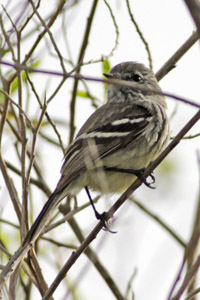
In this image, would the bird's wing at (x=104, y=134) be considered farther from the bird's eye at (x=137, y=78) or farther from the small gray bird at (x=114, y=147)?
the bird's eye at (x=137, y=78)

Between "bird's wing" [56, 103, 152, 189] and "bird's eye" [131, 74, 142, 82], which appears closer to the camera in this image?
"bird's wing" [56, 103, 152, 189]

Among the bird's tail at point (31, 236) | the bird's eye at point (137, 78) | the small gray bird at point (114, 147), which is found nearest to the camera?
the bird's tail at point (31, 236)

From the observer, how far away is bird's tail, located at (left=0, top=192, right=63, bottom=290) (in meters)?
3.70

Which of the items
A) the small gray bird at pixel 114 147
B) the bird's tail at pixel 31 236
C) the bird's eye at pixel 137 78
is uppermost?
the bird's eye at pixel 137 78

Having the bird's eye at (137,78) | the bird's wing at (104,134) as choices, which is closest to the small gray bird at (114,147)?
the bird's wing at (104,134)

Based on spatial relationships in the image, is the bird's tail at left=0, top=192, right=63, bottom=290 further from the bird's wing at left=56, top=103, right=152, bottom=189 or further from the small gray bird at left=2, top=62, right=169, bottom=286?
the bird's wing at left=56, top=103, right=152, bottom=189

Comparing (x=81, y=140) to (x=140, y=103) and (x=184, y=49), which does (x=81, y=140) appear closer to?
(x=140, y=103)

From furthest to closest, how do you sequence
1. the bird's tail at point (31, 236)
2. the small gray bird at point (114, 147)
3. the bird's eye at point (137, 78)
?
the bird's eye at point (137, 78)
the small gray bird at point (114, 147)
the bird's tail at point (31, 236)

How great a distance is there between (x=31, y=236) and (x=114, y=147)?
1.67 m

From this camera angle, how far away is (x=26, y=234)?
4.58 metres

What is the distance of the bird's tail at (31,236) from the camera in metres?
3.70

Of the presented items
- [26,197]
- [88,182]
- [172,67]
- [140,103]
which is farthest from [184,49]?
[26,197]

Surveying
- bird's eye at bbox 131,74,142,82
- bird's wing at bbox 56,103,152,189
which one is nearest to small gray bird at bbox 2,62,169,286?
bird's wing at bbox 56,103,152,189

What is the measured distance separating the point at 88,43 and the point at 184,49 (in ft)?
3.47
